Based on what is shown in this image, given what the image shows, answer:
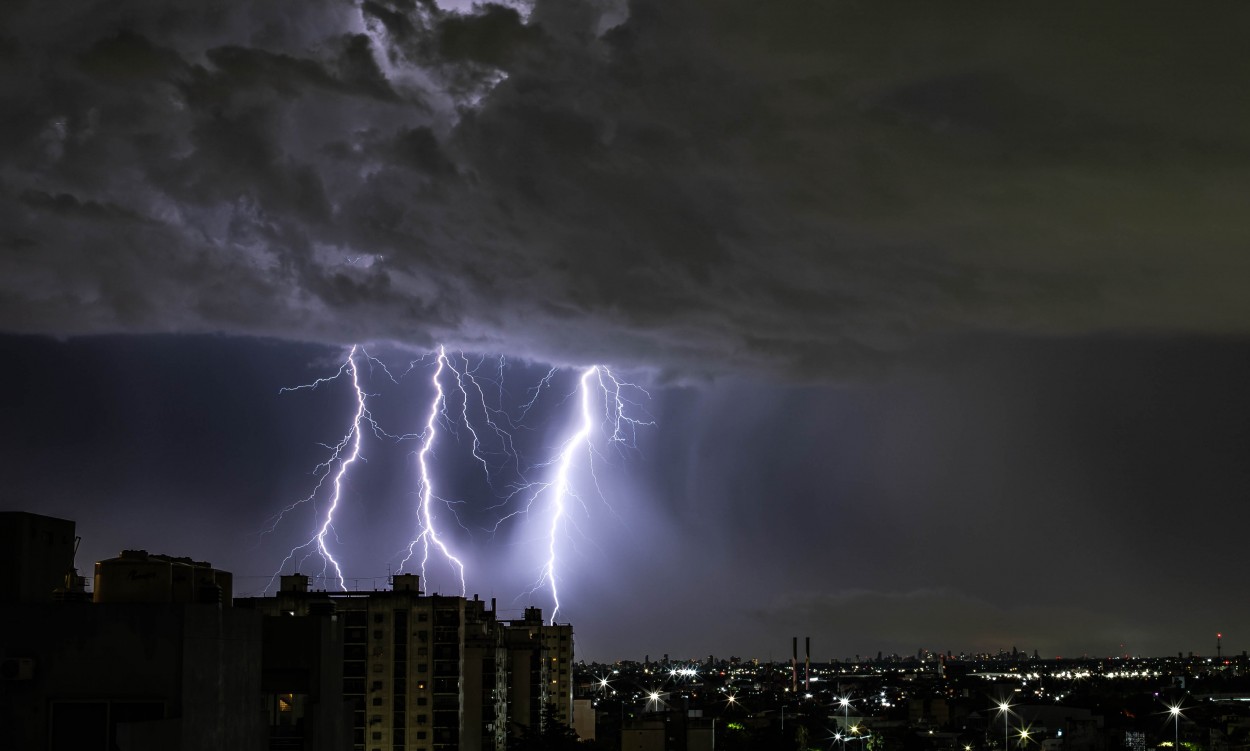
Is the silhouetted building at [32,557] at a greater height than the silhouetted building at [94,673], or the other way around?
the silhouetted building at [32,557]

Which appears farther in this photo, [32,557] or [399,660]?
[399,660]

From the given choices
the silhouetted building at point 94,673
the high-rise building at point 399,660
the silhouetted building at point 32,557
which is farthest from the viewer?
the high-rise building at point 399,660

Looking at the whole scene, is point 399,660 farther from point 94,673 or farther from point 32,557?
point 94,673

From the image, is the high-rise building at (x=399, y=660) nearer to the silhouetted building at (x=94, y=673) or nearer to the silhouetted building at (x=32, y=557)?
the silhouetted building at (x=32, y=557)

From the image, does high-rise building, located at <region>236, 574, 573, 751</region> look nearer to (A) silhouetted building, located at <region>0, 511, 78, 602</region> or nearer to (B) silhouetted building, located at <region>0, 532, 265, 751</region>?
(A) silhouetted building, located at <region>0, 511, 78, 602</region>

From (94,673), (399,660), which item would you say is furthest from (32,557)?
(399,660)

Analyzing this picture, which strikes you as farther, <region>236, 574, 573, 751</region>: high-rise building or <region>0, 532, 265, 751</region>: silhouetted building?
<region>236, 574, 573, 751</region>: high-rise building

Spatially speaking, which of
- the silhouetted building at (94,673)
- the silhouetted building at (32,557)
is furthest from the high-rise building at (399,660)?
the silhouetted building at (94,673)

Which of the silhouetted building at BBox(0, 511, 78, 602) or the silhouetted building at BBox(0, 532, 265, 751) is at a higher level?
the silhouetted building at BBox(0, 511, 78, 602)

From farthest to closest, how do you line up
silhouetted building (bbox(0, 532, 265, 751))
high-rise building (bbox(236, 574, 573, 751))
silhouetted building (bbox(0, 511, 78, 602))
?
high-rise building (bbox(236, 574, 573, 751))
silhouetted building (bbox(0, 511, 78, 602))
silhouetted building (bbox(0, 532, 265, 751))

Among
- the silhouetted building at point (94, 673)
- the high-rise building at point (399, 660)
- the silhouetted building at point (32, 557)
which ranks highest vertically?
the silhouetted building at point (32, 557)

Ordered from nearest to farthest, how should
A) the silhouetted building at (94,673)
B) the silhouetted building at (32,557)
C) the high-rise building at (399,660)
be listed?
1. the silhouetted building at (94,673)
2. the silhouetted building at (32,557)
3. the high-rise building at (399,660)

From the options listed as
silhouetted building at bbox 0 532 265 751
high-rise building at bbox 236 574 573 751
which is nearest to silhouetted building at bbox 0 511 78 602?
silhouetted building at bbox 0 532 265 751
